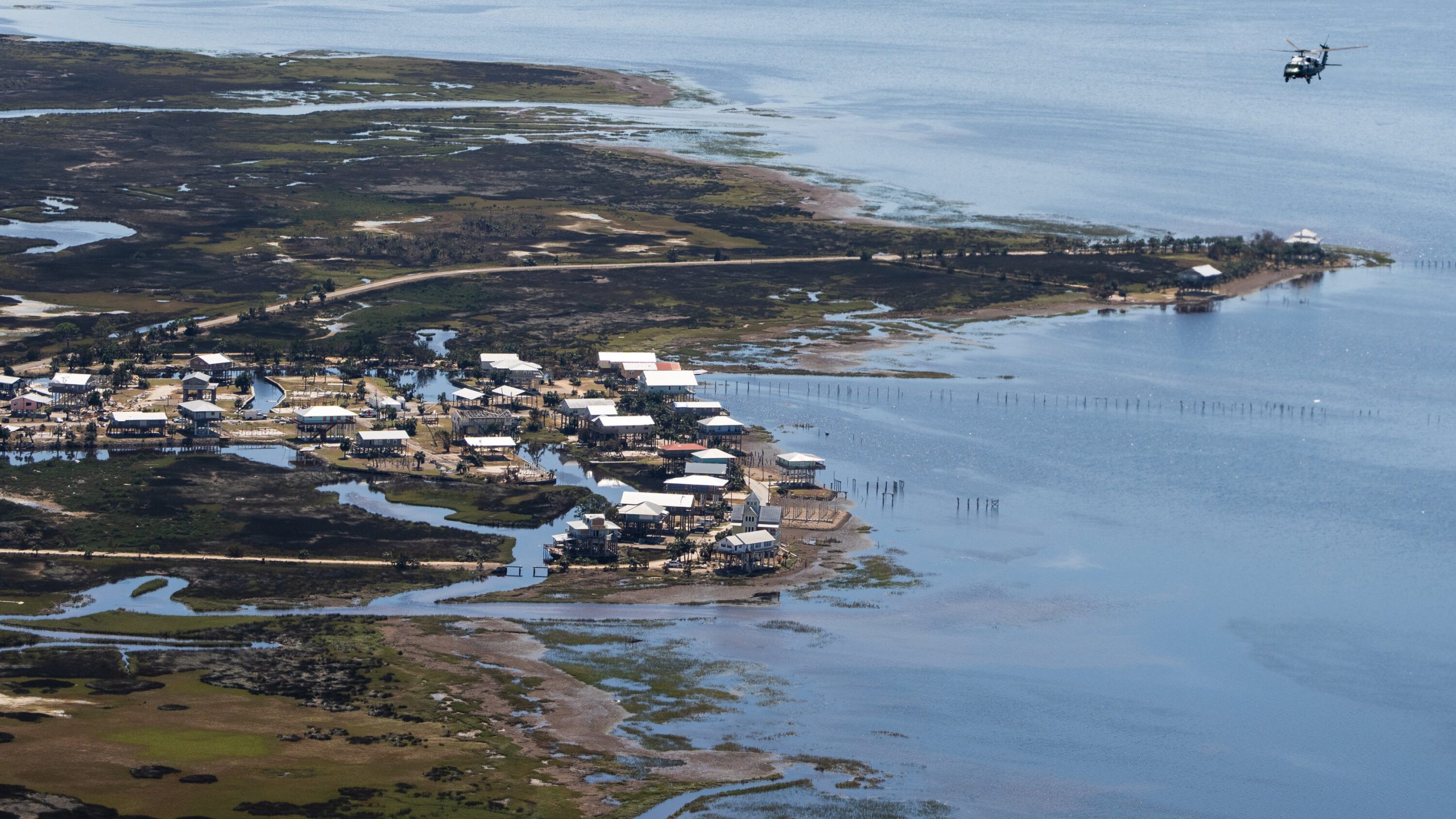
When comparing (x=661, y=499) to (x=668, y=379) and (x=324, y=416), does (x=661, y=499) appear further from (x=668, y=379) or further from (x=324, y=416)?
(x=324, y=416)

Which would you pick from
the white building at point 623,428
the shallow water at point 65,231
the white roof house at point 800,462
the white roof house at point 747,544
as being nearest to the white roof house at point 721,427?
the white building at point 623,428

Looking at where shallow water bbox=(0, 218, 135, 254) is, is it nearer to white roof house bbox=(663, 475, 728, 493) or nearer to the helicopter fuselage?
white roof house bbox=(663, 475, 728, 493)

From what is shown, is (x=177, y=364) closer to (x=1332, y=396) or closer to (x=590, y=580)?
(x=590, y=580)

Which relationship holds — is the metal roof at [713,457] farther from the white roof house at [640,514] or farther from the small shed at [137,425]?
the small shed at [137,425]

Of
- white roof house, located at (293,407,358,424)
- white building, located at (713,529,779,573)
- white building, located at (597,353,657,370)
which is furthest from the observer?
white building, located at (597,353,657,370)

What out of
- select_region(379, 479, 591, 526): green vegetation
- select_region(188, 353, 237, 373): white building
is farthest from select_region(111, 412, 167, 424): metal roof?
select_region(379, 479, 591, 526): green vegetation
